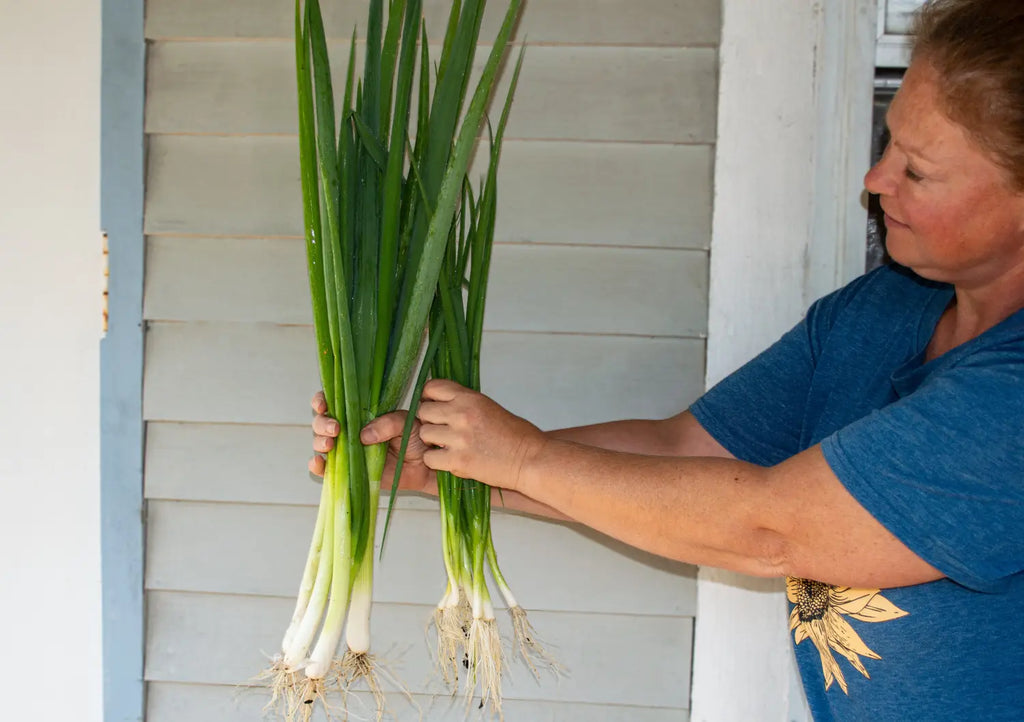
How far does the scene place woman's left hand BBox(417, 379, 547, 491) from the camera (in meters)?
1.13

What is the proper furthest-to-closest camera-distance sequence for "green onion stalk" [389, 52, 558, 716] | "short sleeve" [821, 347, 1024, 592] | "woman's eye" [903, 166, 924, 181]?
1. "green onion stalk" [389, 52, 558, 716]
2. "woman's eye" [903, 166, 924, 181]
3. "short sleeve" [821, 347, 1024, 592]

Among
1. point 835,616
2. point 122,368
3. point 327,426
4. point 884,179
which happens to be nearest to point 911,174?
point 884,179

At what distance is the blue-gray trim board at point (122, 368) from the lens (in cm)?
146

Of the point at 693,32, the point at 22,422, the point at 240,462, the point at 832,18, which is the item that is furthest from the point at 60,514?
the point at 832,18

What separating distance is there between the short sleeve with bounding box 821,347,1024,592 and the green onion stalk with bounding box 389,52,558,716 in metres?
0.55

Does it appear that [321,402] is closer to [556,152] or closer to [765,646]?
[556,152]

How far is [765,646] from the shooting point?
4.78 ft

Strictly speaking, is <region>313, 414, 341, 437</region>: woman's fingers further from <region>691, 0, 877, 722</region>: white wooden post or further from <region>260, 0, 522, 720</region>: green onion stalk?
<region>691, 0, 877, 722</region>: white wooden post

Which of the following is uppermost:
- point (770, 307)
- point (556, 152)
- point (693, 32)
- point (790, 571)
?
point (693, 32)

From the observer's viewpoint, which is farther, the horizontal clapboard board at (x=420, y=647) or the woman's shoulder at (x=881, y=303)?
the horizontal clapboard board at (x=420, y=647)

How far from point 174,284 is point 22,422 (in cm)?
38

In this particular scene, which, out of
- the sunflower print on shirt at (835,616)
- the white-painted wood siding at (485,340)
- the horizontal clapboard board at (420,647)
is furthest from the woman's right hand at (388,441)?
the sunflower print on shirt at (835,616)

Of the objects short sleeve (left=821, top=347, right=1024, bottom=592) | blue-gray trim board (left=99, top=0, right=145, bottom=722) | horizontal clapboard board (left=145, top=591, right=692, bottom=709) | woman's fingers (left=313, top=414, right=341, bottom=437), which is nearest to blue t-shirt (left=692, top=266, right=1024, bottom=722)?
short sleeve (left=821, top=347, right=1024, bottom=592)

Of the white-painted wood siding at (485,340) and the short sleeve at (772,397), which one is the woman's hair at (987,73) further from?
the white-painted wood siding at (485,340)
